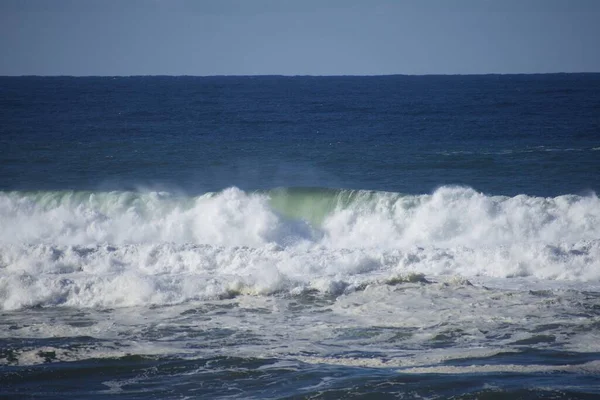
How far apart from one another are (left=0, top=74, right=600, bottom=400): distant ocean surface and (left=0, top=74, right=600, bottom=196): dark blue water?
0.22 metres

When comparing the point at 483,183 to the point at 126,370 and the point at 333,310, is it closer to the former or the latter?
the point at 333,310

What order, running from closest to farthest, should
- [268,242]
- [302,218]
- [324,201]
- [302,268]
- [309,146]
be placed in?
[302,268] → [268,242] → [302,218] → [324,201] → [309,146]

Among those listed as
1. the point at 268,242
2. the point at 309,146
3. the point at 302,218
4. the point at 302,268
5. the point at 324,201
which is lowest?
the point at 302,268

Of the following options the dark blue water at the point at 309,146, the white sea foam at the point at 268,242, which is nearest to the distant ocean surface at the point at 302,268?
the white sea foam at the point at 268,242

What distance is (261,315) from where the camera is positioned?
14727 millimetres

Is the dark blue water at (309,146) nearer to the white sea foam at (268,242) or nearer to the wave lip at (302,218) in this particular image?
the wave lip at (302,218)

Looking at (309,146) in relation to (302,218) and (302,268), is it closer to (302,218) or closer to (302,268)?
(302,218)

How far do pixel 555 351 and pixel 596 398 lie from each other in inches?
84.6

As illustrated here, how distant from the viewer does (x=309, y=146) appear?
38625mm

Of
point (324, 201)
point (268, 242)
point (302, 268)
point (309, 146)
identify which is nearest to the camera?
point (302, 268)

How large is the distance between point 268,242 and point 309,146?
16.9m

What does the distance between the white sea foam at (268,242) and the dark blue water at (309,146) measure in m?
3.56

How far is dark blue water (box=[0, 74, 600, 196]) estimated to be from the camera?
29.5m

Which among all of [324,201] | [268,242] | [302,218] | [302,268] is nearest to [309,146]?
[324,201]
